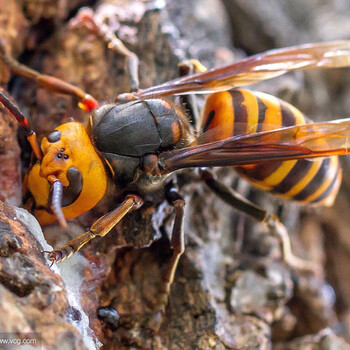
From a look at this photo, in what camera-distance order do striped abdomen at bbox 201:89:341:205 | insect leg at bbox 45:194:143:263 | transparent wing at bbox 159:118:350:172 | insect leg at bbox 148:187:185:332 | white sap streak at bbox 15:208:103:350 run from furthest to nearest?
striped abdomen at bbox 201:89:341:205 → insect leg at bbox 148:187:185:332 → transparent wing at bbox 159:118:350:172 → insect leg at bbox 45:194:143:263 → white sap streak at bbox 15:208:103:350

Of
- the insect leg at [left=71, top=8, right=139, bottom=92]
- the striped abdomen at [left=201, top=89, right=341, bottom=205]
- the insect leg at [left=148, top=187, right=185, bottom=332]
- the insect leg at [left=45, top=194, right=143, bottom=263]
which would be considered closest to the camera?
the insect leg at [left=45, top=194, right=143, bottom=263]

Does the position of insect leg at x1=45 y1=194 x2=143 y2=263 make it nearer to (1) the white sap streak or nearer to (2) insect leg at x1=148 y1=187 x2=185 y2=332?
(1) the white sap streak

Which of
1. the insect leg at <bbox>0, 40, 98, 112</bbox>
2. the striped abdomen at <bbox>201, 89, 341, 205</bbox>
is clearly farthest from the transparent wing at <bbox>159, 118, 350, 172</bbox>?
the insect leg at <bbox>0, 40, 98, 112</bbox>

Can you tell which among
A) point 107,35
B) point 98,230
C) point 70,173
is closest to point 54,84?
point 107,35

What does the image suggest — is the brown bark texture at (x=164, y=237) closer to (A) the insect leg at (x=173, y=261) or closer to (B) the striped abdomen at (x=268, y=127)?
(A) the insect leg at (x=173, y=261)

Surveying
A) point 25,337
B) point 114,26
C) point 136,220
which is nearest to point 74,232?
point 136,220

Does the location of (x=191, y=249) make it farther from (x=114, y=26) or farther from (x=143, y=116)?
(x=114, y=26)

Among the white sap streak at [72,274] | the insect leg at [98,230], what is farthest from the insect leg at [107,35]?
the white sap streak at [72,274]
